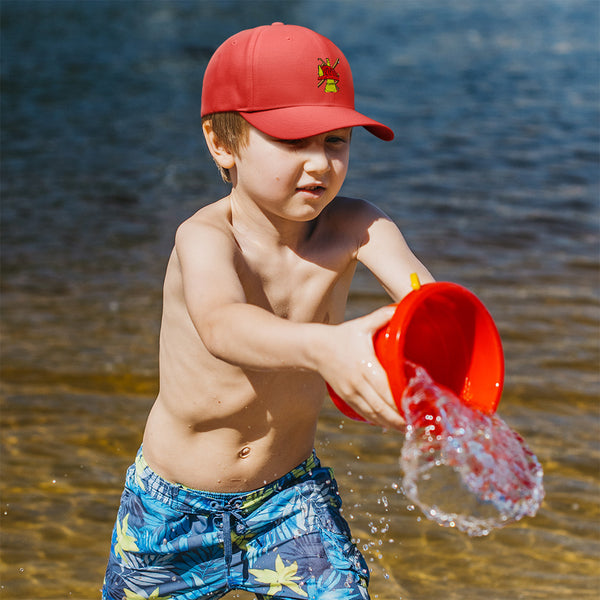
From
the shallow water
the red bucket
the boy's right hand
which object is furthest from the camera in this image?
the shallow water

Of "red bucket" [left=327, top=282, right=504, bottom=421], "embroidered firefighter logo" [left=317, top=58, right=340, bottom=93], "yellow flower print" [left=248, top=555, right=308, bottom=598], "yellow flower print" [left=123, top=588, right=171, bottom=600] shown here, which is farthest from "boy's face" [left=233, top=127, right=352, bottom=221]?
"yellow flower print" [left=123, top=588, right=171, bottom=600]

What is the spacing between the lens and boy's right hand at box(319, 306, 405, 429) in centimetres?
161

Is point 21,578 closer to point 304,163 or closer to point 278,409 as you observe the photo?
point 278,409

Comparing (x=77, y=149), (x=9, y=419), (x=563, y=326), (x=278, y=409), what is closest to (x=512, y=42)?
(x=77, y=149)

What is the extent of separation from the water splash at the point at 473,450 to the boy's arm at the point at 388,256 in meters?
0.44

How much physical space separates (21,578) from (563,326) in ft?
11.4

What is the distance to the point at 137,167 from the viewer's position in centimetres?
1017

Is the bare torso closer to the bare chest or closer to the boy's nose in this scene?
the bare chest

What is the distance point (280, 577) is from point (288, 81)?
1227 millimetres

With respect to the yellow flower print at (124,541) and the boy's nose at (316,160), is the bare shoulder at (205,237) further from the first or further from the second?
the yellow flower print at (124,541)

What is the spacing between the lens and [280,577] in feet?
7.72

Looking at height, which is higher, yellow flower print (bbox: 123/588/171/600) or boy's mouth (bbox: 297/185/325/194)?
boy's mouth (bbox: 297/185/325/194)

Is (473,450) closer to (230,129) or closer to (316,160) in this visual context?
(316,160)

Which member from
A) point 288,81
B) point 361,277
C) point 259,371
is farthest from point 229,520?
point 361,277
